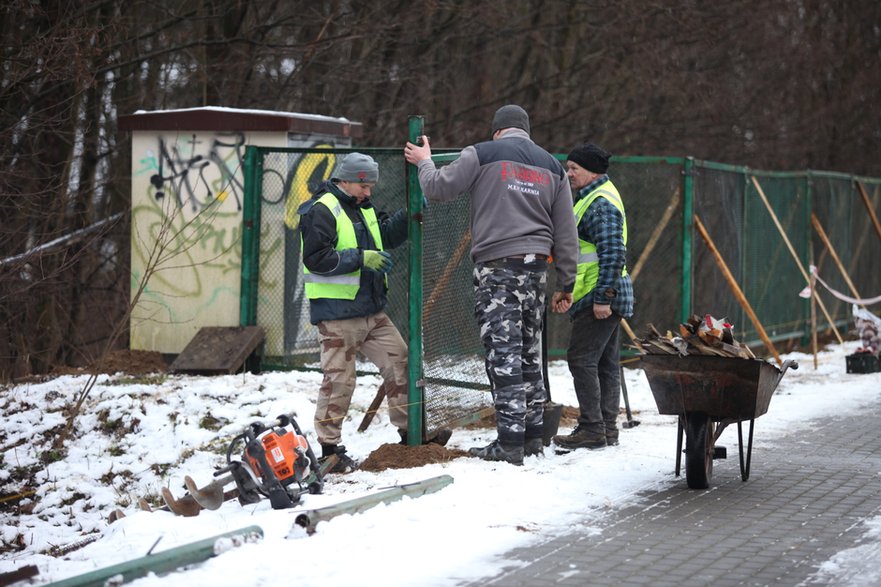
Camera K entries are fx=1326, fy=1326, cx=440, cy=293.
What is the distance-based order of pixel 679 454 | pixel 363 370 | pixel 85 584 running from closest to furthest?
1. pixel 85 584
2. pixel 679 454
3. pixel 363 370

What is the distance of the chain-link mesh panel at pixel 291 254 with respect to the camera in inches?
468

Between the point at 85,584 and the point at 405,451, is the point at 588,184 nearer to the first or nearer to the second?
the point at 405,451

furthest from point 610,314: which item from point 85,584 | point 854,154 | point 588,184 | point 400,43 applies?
point 854,154

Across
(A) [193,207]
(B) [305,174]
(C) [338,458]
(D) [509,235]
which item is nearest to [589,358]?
(D) [509,235]

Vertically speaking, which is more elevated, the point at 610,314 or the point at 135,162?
the point at 135,162

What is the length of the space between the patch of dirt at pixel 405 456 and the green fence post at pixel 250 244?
3692mm

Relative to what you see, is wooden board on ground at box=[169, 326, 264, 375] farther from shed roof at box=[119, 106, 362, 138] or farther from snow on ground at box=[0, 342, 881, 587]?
shed roof at box=[119, 106, 362, 138]

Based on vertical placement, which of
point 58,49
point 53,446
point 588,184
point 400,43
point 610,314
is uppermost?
point 400,43

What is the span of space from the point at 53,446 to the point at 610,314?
4.34m

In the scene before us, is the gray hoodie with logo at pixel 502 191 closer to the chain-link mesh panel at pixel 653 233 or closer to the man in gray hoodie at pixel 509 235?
the man in gray hoodie at pixel 509 235

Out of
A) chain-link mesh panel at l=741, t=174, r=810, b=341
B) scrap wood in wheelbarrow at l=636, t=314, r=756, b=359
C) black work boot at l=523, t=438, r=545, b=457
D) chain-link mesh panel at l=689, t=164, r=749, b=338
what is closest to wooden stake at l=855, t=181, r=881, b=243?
chain-link mesh panel at l=741, t=174, r=810, b=341

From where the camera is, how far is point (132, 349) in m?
12.4

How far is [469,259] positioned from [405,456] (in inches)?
67.2

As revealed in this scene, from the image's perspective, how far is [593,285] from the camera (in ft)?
29.6
